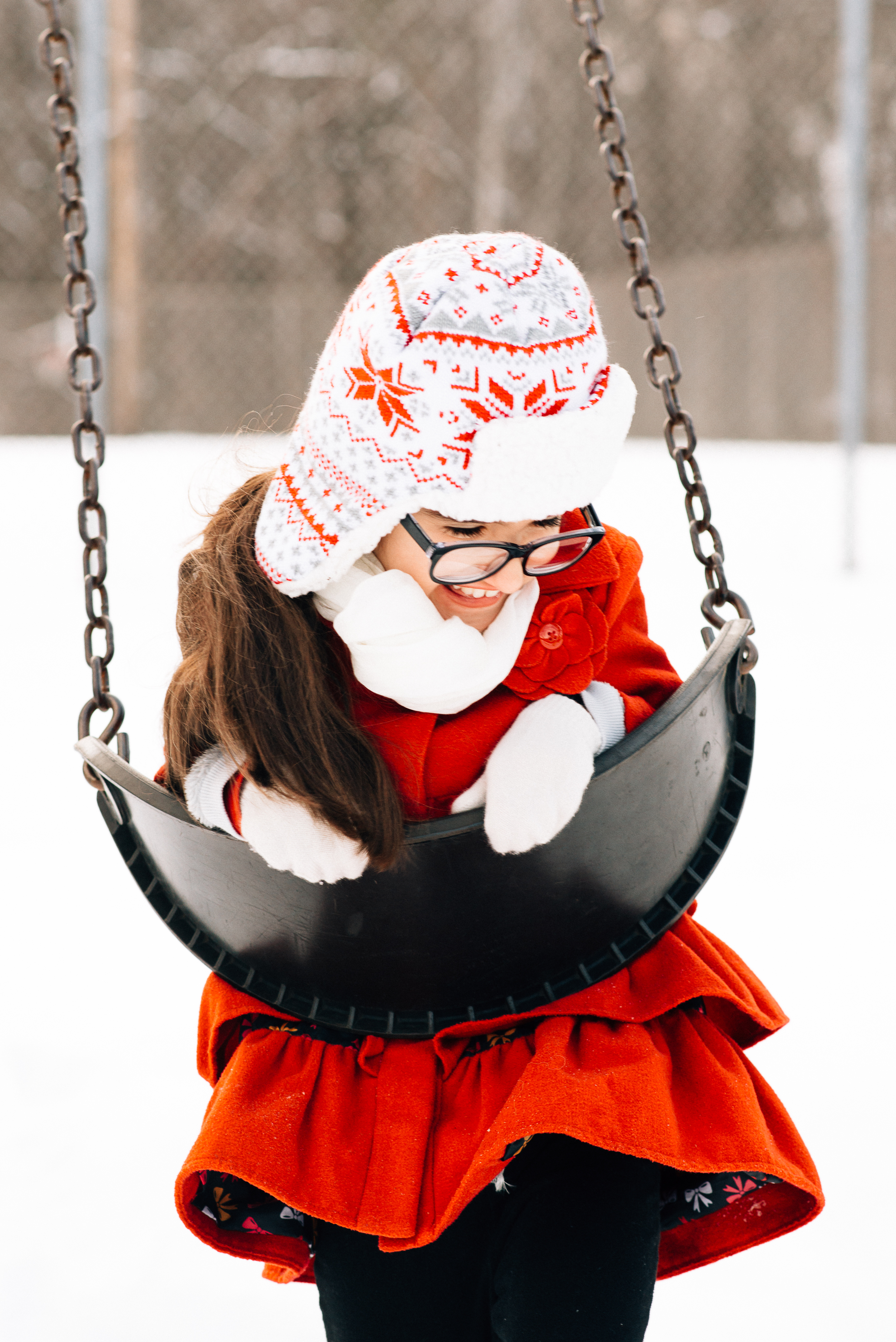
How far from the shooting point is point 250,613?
845mm

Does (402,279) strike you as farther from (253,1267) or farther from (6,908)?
(6,908)

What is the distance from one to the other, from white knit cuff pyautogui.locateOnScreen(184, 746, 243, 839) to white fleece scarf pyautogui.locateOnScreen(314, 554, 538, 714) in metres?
0.12

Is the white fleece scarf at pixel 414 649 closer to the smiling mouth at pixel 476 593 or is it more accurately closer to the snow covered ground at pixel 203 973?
the smiling mouth at pixel 476 593

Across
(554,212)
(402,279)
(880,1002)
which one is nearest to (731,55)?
(554,212)

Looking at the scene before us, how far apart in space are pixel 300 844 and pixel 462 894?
0.11 meters

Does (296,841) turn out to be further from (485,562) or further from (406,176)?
(406,176)

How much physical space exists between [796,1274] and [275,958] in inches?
24.8

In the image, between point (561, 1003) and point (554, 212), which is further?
point (554, 212)

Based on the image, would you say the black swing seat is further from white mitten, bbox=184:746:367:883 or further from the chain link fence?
the chain link fence

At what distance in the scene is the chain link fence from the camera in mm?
5227

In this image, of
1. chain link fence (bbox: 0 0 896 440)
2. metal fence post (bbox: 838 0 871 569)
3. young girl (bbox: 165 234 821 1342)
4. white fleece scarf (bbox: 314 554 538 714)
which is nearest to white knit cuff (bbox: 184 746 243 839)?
young girl (bbox: 165 234 821 1342)

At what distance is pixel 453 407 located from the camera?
77 cm

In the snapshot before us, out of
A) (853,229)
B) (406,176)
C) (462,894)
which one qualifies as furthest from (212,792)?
(406,176)

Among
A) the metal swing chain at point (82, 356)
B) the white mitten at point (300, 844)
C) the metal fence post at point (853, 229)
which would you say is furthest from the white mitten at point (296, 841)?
the metal fence post at point (853, 229)
